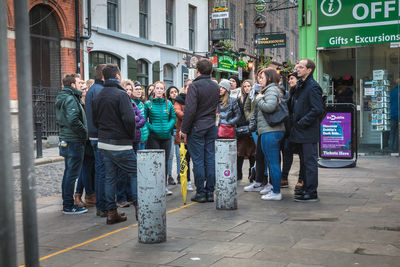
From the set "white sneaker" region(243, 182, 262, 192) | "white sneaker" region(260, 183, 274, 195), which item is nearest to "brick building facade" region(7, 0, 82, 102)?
"white sneaker" region(243, 182, 262, 192)

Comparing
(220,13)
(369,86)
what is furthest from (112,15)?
(369,86)

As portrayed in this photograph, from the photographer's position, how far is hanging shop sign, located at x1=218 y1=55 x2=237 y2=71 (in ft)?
93.2

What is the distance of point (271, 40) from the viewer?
24484mm

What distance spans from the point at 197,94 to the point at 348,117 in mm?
5168

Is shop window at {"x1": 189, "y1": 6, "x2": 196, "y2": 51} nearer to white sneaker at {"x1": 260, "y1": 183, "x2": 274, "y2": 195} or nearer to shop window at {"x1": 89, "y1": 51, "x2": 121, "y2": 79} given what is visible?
shop window at {"x1": 89, "y1": 51, "x2": 121, "y2": 79}

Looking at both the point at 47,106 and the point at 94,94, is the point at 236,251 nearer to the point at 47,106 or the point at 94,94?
the point at 94,94

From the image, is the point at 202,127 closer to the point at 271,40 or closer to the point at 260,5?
the point at 271,40

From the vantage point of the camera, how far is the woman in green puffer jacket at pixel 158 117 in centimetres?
801

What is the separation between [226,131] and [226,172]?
6.63 ft

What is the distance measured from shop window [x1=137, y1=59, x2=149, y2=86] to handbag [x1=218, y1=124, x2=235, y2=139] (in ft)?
Answer: 44.9

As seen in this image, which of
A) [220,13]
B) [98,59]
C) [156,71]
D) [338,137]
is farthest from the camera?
[220,13]

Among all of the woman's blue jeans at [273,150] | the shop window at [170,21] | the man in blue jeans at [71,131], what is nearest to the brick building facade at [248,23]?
the shop window at [170,21]

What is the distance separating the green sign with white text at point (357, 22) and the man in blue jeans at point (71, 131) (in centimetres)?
858

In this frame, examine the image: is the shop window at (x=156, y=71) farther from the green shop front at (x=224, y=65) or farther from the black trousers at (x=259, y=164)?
the black trousers at (x=259, y=164)
